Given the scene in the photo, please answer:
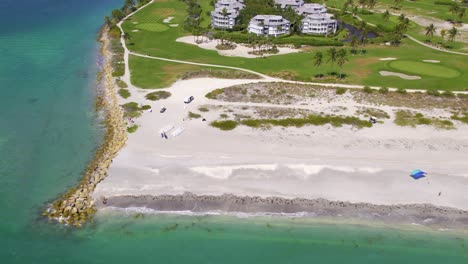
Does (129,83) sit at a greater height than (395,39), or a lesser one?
lesser

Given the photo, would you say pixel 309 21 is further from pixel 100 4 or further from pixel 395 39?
pixel 100 4

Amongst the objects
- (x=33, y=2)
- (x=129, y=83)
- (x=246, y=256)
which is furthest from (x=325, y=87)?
(x=33, y=2)

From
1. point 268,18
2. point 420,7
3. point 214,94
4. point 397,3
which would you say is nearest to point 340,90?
point 214,94

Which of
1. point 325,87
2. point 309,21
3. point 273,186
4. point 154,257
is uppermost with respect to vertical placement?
point 309,21

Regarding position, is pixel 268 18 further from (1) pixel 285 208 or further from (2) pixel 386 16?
(1) pixel 285 208

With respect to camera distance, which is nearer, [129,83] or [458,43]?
[129,83]

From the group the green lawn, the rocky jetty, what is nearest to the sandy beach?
the rocky jetty

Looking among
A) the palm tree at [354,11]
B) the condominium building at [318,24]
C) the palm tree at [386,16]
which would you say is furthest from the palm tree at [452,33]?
the palm tree at [354,11]
